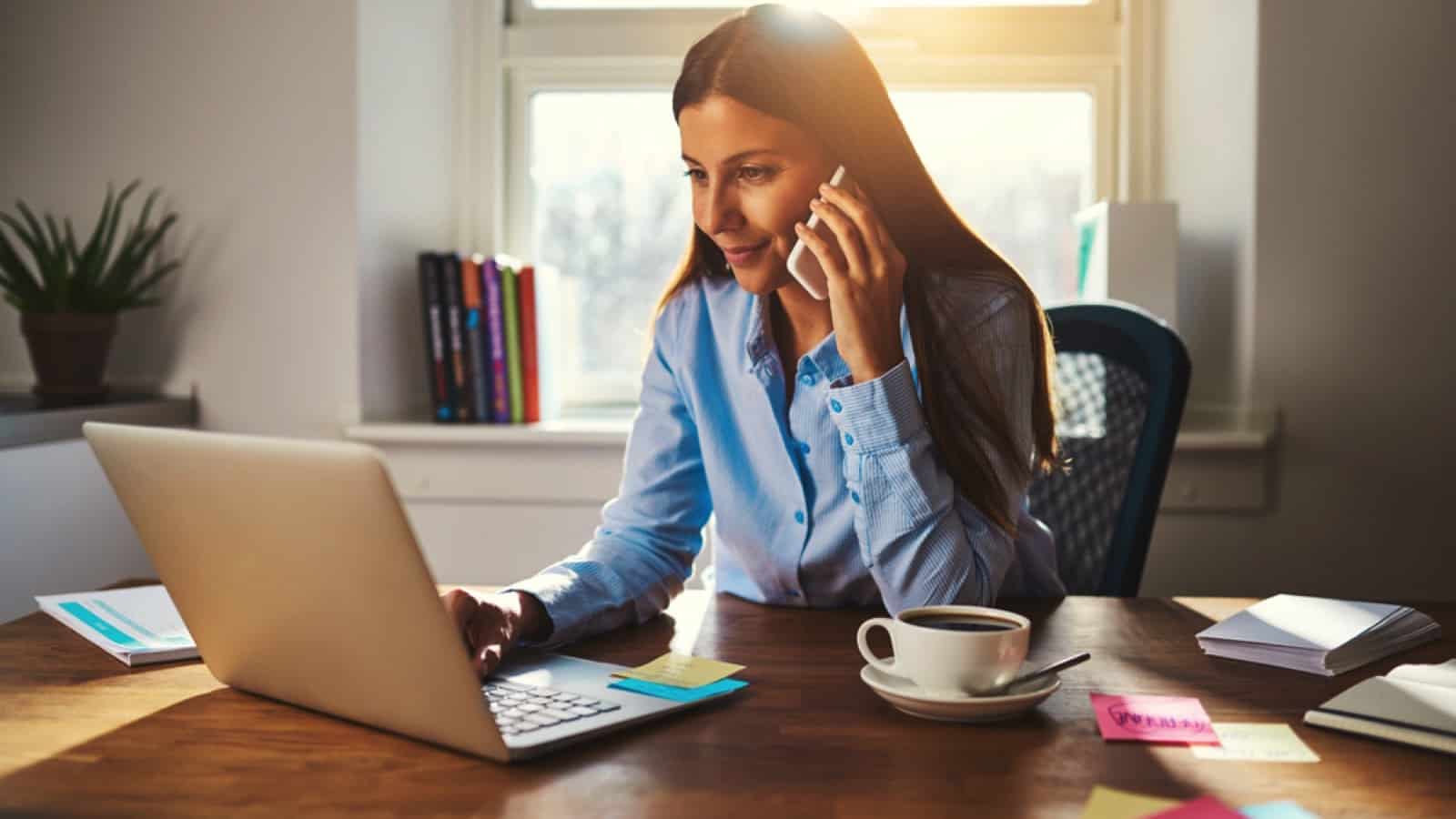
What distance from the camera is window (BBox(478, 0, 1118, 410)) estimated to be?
8.62 ft

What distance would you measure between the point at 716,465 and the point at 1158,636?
0.51m

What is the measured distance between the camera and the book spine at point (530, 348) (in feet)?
8.07

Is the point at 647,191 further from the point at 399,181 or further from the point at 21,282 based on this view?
the point at 21,282

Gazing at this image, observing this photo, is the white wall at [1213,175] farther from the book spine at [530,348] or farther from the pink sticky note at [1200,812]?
the pink sticky note at [1200,812]

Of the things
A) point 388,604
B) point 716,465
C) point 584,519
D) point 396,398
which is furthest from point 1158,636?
point 396,398

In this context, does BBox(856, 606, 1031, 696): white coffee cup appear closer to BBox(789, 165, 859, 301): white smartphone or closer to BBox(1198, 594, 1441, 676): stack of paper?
BBox(1198, 594, 1441, 676): stack of paper

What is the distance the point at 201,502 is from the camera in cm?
89

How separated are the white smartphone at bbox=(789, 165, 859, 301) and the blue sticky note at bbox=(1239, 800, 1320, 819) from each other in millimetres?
764

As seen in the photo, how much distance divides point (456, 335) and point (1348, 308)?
5.23 feet

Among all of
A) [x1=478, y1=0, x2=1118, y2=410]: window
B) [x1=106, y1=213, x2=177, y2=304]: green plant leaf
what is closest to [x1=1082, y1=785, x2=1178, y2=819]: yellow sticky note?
[x1=478, y1=0, x2=1118, y2=410]: window

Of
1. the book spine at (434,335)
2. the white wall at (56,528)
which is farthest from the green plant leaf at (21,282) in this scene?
the book spine at (434,335)

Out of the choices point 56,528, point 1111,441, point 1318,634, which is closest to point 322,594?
point 1318,634

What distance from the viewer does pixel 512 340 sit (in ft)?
8.09

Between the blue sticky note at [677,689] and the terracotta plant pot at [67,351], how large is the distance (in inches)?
64.5
